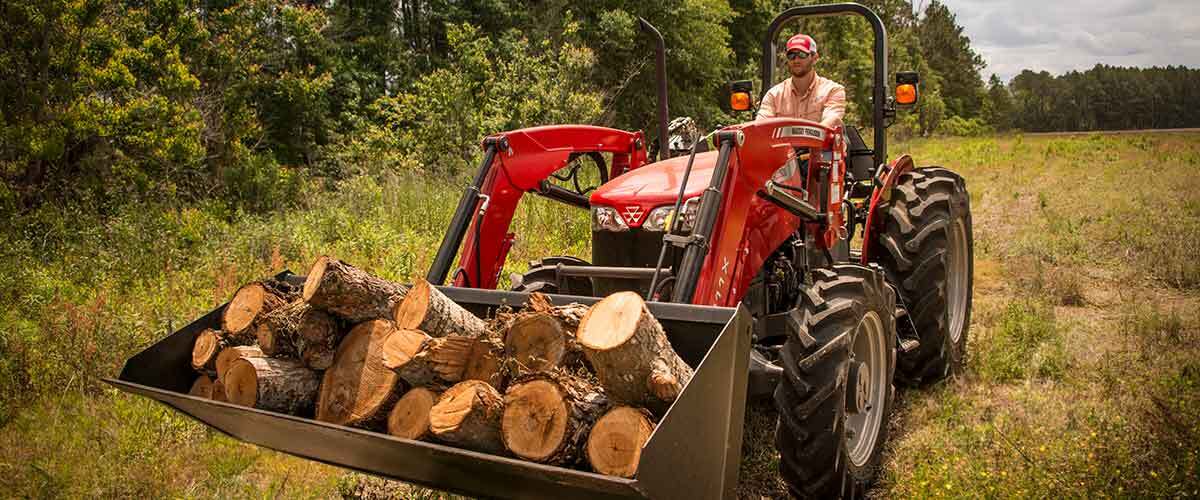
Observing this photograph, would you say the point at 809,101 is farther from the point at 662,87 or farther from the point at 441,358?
the point at 441,358

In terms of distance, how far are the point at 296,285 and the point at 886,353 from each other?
8.73ft

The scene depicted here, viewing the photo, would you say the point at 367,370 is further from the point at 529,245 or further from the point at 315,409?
the point at 529,245

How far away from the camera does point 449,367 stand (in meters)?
2.77

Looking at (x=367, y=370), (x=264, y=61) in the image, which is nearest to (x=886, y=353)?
(x=367, y=370)

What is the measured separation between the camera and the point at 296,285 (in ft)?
11.8

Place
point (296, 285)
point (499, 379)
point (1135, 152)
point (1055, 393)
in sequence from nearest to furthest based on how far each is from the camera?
point (499, 379) < point (296, 285) < point (1055, 393) < point (1135, 152)

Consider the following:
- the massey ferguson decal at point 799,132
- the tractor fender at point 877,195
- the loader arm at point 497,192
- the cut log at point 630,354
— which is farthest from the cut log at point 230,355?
the tractor fender at point 877,195

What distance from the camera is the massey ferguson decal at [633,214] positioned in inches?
159

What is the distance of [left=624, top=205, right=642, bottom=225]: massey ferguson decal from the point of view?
404 cm

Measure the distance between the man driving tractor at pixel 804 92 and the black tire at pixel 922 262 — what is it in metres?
0.69

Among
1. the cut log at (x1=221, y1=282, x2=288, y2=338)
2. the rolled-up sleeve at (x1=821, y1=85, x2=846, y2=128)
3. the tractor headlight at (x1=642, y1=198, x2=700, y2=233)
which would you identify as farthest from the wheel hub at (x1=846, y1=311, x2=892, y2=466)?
the cut log at (x1=221, y1=282, x2=288, y2=338)

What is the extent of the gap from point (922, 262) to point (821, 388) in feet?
6.44

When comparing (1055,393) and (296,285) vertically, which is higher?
(296,285)

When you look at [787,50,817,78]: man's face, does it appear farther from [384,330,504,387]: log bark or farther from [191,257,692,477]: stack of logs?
[384,330,504,387]: log bark
